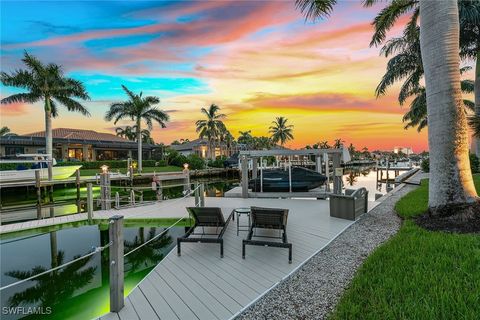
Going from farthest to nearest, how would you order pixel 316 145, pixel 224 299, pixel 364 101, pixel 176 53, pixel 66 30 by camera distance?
pixel 316 145 → pixel 364 101 → pixel 176 53 → pixel 66 30 → pixel 224 299

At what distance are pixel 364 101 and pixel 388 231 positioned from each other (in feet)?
69.4

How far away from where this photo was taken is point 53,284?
627cm

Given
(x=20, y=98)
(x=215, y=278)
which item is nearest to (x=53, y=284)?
(x=215, y=278)

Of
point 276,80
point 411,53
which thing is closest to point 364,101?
point 411,53

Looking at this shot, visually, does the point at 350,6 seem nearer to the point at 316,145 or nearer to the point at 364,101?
the point at 364,101

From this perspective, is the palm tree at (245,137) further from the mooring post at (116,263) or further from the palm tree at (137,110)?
the mooring post at (116,263)

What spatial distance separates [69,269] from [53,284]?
707mm

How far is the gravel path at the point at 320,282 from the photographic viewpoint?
326cm

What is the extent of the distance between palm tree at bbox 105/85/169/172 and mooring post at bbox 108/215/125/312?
106 ft

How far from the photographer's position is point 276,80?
2009cm

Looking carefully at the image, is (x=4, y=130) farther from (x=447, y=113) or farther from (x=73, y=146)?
(x=447, y=113)

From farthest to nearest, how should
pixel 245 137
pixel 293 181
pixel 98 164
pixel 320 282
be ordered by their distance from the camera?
pixel 245 137, pixel 98 164, pixel 293 181, pixel 320 282

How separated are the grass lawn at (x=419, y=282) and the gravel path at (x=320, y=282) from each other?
0.26 m

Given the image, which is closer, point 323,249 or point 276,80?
point 323,249
